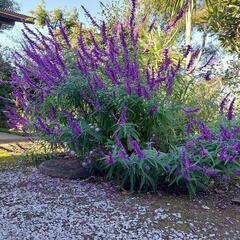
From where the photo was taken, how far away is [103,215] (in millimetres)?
2420

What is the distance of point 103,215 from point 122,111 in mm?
874

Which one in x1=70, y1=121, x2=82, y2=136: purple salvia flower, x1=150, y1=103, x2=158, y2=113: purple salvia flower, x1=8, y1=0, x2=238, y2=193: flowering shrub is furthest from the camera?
x1=70, y1=121, x2=82, y2=136: purple salvia flower

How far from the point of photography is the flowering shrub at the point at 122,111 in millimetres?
2828

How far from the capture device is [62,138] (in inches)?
131

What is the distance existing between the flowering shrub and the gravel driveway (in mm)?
212

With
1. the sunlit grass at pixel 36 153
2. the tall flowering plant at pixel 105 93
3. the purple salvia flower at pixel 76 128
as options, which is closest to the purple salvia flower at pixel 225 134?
the tall flowering plant at pixel 105 93

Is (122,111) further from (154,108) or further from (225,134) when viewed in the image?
(225,134)

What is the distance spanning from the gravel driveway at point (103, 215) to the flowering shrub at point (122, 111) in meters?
0.21

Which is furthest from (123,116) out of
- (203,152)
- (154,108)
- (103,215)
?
(103,215)

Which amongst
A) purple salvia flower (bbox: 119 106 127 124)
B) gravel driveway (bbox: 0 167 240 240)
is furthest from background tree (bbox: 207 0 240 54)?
gravel driveway (bbox: 0 167 240 240)

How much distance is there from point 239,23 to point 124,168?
6.24 metres

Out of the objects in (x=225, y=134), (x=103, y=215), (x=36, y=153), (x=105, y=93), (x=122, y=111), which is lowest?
(x=103, y=215)

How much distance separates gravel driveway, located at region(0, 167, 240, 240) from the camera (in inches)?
85.0

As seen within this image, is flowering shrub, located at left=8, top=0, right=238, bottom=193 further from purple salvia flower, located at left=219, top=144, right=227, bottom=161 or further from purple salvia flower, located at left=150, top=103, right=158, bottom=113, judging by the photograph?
purple salvia flower, located at left=219, top=144, right=227, bottom=161
